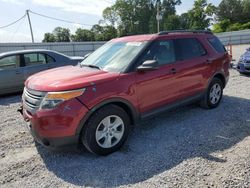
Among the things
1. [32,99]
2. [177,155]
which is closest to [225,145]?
[177,155]

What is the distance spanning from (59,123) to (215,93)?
386cm

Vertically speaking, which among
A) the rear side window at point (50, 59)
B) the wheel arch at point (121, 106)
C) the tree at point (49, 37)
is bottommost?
the wheel arch at point (121, 106)

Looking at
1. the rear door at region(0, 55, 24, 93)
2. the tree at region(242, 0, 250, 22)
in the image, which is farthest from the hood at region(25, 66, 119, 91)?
the tree at region(242, 0, 250, 22)

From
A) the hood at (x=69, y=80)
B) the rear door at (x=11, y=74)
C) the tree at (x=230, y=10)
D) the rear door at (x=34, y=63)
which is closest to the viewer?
the hood at (x=69, y=80)

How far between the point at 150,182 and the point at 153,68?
68.5 inches

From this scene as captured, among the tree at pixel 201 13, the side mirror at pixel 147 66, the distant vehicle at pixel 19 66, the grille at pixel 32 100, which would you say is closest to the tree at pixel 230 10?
the tree at pixel 201 13

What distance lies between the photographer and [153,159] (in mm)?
3451

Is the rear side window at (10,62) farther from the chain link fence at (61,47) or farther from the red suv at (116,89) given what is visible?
the chain link fence at (61,47)

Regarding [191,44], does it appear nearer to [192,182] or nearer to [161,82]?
[161,82]

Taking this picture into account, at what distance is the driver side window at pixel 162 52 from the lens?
4.15 m

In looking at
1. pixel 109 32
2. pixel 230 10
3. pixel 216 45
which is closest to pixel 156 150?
pixel 216 45

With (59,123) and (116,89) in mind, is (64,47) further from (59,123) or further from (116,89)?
(59,123)

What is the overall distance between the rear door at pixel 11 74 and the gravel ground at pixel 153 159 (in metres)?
2.72

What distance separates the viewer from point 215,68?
17.8ft
